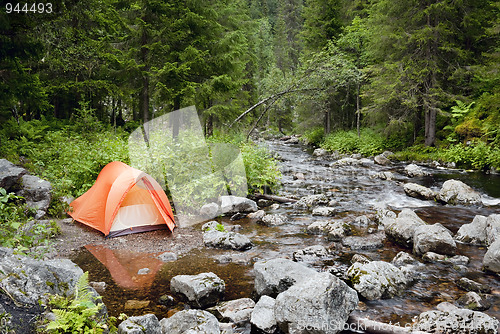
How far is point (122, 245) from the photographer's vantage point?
739 cm

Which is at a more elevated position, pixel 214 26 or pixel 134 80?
pixel 214 26

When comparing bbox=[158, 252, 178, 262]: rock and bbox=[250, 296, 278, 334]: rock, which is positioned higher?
bbox=[250, 296, 278, 334]: rock

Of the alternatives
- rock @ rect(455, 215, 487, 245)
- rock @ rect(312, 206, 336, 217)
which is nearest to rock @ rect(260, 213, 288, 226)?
rock @ rect(312, 206, 336, 217)

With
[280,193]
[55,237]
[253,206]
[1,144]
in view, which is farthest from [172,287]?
[1,144]

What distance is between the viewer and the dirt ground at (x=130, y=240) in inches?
281

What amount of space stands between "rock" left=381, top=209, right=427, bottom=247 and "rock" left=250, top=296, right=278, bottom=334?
171 inches

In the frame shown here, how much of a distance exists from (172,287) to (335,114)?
30.2 m

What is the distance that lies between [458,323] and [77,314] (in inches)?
182

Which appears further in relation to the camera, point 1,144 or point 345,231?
point 1,144

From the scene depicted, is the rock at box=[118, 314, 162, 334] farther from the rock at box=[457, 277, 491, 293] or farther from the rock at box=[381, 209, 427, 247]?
the rock at box=[381, 209, 427, 247]

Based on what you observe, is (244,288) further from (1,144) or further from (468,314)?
(1,144)

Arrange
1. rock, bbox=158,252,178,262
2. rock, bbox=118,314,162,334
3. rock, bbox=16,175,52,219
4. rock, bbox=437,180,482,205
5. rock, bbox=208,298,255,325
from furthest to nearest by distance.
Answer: rock, bbox=437,180,482,205
rock, bbox=16,175,52,219
rock, bbox=158,252,178,262
rock, bbox=208,298,255,325
rock, bbox=118,314,162,334

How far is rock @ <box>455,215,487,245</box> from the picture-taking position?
24.0ft

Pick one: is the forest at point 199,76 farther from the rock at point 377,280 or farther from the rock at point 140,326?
the rock at point 140,326
